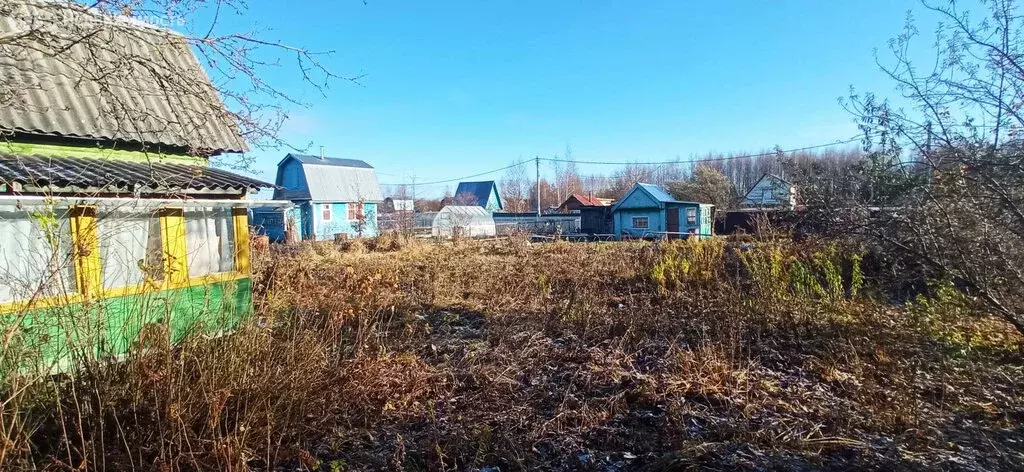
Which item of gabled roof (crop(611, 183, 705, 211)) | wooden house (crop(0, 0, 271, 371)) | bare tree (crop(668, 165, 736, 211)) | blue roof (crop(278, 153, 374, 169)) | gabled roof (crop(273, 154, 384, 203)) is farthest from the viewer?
bare tree (crop(668, 165, 736, 211))

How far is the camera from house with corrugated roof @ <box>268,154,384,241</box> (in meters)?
31.3

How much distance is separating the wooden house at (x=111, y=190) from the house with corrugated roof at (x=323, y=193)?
913 inches

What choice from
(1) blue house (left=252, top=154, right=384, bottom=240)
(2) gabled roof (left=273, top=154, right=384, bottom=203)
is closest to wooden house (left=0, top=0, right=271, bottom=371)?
(1) blue house (left=252, top=154, right=384, bottom=240)

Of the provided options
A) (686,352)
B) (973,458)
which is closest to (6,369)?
(686,352)

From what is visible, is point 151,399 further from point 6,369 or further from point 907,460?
point 907,460

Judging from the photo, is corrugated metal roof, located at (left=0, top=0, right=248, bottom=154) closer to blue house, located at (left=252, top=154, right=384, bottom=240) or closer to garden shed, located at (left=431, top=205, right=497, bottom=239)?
blue house, located at (left=252, top=154, right=384, bottom=240)

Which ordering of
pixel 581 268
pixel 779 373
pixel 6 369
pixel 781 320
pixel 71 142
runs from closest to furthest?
pixel 6 369, pixel 779 373, pixel 71 142, pixel 781 320, pixel 581 268

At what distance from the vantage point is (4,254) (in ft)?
16.7

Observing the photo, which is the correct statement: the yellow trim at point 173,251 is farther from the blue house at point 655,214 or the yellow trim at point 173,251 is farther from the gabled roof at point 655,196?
the gabled roof at point 655,196

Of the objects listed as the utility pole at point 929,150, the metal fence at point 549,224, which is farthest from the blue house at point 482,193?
the utility pole at point 929,150

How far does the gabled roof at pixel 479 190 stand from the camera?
54469 millimetres

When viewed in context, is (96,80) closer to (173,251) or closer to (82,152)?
(173,251)

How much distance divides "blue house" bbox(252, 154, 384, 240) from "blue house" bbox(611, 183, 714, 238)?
50.4ft

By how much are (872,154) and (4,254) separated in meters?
8.14
